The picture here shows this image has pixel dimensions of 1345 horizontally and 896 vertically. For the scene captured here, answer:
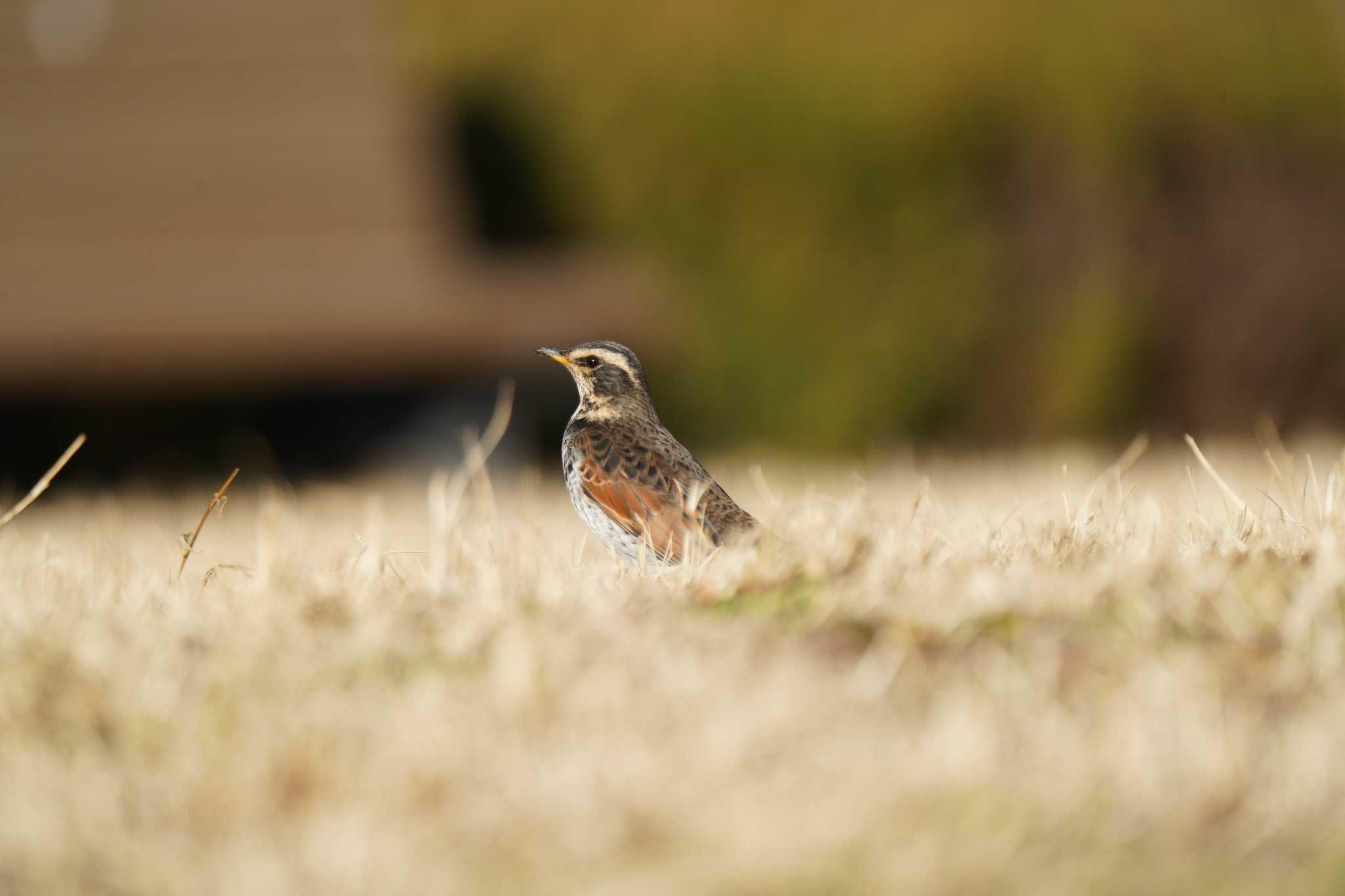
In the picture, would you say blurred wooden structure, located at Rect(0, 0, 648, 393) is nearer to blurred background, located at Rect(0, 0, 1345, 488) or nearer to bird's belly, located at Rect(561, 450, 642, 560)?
blurred background, located at Rect(0, 0, 1345, 488)

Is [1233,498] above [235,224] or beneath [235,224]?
above

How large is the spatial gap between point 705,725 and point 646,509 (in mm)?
1333

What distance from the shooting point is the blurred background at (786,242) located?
410 inches

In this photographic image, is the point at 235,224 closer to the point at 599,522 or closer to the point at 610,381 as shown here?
the point at 610,381

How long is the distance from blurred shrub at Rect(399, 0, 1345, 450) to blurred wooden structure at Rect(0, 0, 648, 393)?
41.6 inches

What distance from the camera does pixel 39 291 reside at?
10875 mm

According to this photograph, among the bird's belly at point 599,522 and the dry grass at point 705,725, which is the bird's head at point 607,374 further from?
the dry grass at point 705,725

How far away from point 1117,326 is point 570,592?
812cm

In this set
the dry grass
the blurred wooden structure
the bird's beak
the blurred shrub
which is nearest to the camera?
the dry grass

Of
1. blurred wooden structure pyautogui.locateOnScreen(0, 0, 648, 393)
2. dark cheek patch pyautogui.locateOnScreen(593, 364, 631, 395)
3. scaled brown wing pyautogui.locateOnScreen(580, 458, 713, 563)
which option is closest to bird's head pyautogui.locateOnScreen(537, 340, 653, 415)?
dark cheek patch pyautogui.locateOnScreen(593, 364, 631, 395)

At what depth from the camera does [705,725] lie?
2275 mm

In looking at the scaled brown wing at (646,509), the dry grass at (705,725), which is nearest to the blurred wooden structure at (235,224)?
the scaled brown wing at (646,509)

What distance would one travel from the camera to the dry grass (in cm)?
201

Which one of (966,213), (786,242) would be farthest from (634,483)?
(966,213)
